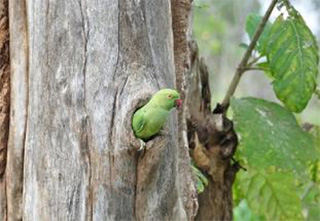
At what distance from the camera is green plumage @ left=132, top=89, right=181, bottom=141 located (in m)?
1.72

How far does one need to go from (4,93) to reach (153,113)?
528 millimetres

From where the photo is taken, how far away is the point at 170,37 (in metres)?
1.99

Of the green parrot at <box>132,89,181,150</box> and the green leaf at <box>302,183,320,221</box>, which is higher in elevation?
the green parrot at <box>132,89,181,150</box>

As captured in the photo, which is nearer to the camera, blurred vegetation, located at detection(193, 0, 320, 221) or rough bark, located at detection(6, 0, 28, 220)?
rough bark, located at detection(6, 0, 28, 220)

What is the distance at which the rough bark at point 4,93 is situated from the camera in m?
2.04

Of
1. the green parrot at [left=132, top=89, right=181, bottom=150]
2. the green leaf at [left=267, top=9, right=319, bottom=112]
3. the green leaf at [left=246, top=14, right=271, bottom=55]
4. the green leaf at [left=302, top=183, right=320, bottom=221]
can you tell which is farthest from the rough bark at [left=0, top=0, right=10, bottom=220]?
the green leaf at [left=302, top=183, right=320, bottom=221]

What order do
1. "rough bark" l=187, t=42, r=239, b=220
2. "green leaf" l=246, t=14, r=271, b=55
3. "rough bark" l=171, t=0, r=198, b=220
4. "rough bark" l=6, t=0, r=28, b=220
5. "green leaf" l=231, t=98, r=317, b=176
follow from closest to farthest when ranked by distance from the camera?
"rough bark" l=6, t=0, r=28, b=220
"rough bark" l=171, t=0, r=198, b=220
"green leaf" l=231, t=98, r=317, b=176
"rough bark" l=187, t=42, r=239, b=220
"green leaf" l=246, t=14, r=271, b=55

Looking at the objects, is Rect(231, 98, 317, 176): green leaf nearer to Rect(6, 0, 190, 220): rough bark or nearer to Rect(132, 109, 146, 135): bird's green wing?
Rect(6, 0, 190, 220): rough bark

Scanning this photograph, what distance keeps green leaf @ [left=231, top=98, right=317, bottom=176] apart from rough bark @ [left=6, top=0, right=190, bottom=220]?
0.88 meters

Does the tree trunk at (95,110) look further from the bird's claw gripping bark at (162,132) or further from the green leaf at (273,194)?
the green leaf at (273,194)

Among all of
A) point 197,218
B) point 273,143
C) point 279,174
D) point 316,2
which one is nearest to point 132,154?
point 273,143

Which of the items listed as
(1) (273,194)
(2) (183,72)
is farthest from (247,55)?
(2) (183,72)

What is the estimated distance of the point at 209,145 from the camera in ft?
9.52

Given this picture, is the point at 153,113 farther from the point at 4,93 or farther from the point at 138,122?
the point at 4,93
